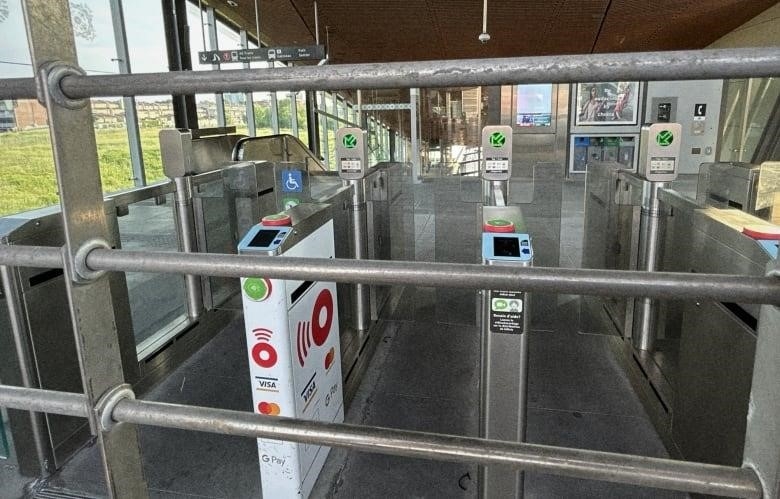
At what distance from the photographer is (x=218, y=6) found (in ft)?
27.0

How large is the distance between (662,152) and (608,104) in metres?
8.06

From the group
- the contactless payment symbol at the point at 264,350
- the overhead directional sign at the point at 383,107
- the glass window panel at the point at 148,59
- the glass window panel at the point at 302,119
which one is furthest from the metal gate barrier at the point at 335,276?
the glass window panel at the point at 302,119

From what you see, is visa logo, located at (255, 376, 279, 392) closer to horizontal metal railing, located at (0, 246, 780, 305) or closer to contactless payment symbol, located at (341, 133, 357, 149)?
horizontal metal railing, located at (0, 246, 780, 305)

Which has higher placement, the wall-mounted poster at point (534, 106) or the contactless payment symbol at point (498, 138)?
the wall-mounted poster at point (534, 106)

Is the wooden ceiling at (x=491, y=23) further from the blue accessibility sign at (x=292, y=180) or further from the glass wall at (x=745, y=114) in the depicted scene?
the blue accessibility sign at (x=292, y=180)

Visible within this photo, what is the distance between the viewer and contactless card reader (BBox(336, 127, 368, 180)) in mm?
3854

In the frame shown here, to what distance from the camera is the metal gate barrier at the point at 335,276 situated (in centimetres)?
59

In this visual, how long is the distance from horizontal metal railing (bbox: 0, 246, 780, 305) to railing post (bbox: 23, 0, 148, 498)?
0.15 ft

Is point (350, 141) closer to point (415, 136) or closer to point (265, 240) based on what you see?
point (265, 240)

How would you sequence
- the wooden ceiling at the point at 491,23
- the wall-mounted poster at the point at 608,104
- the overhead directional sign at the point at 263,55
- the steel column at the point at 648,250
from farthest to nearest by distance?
the wall-mounted poster at the point at 608,104
the wooden ceiling at the point at 491,23
the overhead directional sign at the point at 263,55
the steel column at the point at 648,250

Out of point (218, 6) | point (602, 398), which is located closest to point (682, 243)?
point (602, 398)

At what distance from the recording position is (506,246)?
195cm

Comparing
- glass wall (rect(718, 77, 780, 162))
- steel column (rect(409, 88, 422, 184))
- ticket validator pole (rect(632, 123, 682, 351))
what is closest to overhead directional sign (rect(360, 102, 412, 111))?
steel column (rect(409, 88, 422, 184))

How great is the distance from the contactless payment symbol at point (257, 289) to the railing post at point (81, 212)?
1.13 meters
